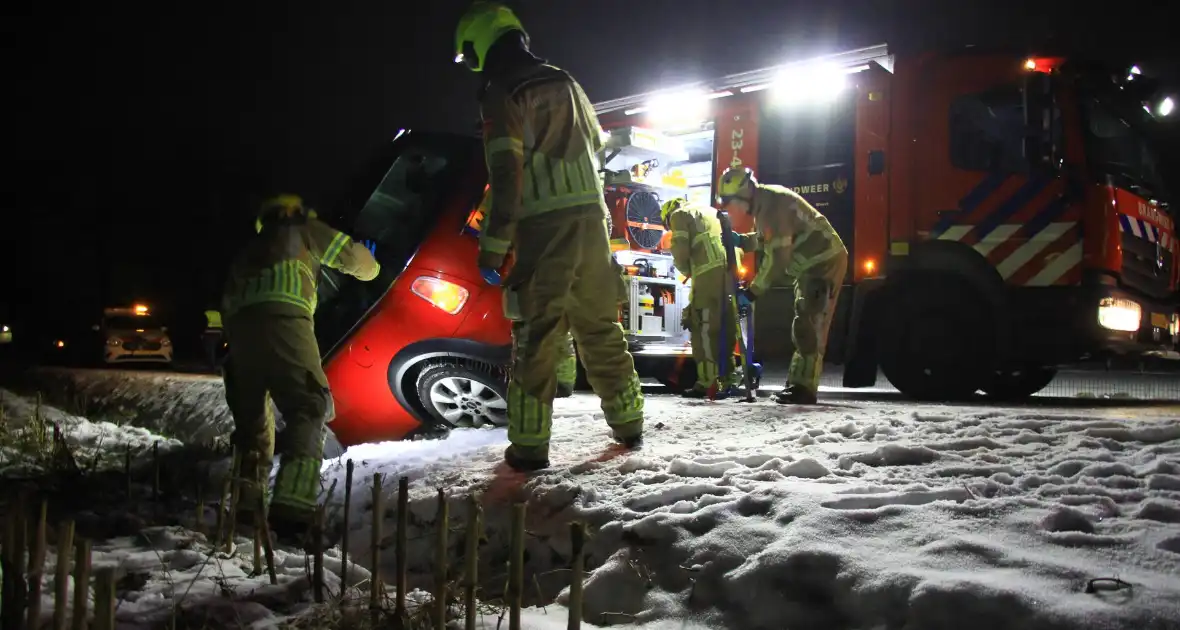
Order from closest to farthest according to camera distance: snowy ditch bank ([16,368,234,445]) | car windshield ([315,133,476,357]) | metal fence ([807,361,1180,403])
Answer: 1. car windshield ([315,133,476,357])
2. snowy ditch bank ([16,368,234,445])
3. metal fence ([807,361,1180,403])

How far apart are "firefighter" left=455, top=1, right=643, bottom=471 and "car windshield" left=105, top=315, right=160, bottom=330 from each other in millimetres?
16100

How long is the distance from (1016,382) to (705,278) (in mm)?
2910

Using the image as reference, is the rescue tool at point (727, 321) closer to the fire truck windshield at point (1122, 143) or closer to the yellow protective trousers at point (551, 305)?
the fire truck windshield at point (1122, 143)

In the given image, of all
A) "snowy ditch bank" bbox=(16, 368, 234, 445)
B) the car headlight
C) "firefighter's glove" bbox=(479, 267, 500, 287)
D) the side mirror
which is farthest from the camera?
"snowy ditch bank" bbox=(16, 368, 234, 445)

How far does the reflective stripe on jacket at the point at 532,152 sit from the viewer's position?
11.2 feet

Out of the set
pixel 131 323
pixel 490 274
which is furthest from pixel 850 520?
pixel 131 323

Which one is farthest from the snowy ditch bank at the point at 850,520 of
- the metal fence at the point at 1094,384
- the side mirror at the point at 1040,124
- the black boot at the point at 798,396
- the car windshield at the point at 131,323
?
the car windshield at the point at 131,323

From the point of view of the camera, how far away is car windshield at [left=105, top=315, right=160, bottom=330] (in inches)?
667

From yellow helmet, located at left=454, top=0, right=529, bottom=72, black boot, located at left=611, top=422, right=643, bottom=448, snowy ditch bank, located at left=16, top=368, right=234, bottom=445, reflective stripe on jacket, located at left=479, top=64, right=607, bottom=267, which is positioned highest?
yellow helmet, located at left=454, top=0, right=529, bottom=72

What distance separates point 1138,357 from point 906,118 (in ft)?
8.41

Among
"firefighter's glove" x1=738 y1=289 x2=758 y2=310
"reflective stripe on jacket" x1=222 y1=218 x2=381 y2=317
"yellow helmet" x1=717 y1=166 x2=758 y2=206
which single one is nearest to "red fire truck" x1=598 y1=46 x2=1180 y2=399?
"firefighter's glove" x1=738 y1=289 x2=758 y2=310

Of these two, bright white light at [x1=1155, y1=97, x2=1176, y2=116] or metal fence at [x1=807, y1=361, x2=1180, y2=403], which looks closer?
bright white light at [x1=1155, y1=97, x2=1176, y2=116]

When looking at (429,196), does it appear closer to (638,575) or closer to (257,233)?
(257,233)

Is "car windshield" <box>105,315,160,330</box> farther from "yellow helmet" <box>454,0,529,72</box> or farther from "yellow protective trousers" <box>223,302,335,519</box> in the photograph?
"yellow helmet" <box>454,0,529,72</box>
